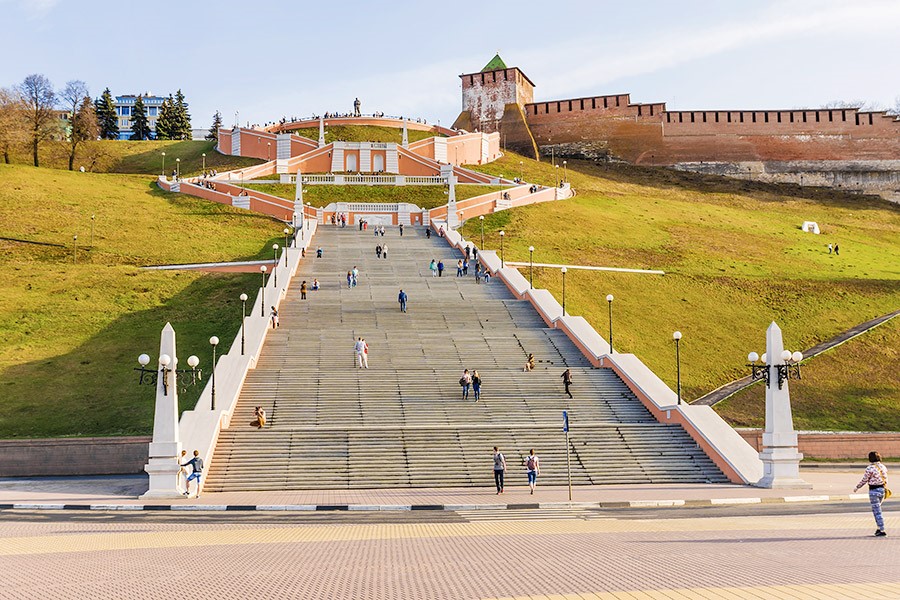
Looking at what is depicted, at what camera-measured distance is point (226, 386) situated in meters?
25.5

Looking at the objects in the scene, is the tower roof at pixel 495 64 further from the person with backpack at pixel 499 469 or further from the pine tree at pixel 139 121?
the person with backpack at pixel 499 469

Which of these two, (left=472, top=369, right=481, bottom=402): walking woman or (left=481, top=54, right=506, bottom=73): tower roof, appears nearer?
(left=472, top=369, right=481, bottom=402): walking woman

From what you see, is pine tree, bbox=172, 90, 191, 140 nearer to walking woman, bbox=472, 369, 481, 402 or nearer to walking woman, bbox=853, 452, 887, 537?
walking woman, bbox=472, 369, 481, 402

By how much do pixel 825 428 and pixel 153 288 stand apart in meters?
26.4

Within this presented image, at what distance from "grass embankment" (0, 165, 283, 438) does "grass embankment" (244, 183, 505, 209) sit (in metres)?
5.56

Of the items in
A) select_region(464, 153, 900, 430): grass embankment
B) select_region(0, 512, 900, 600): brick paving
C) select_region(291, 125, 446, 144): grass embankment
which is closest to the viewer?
select_region(0, 512, 900, 600): brick paving

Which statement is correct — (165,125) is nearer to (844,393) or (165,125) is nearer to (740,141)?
(740,141)

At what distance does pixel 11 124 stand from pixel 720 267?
175ft

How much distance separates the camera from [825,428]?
28766mm

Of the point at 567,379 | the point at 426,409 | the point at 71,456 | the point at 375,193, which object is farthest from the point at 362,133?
the point at 71,456

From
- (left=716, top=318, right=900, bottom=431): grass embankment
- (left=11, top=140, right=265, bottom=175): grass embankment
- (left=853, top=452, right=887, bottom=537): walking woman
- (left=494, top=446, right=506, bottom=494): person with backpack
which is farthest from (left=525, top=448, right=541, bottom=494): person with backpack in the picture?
(left=11, top=140, right=265, bottom=175): grass embankment

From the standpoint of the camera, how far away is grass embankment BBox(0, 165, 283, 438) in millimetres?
28312

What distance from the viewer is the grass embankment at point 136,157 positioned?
78.4 m

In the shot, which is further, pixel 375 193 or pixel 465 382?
pixel 375 193
